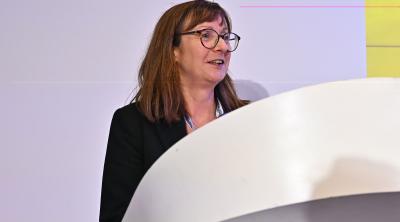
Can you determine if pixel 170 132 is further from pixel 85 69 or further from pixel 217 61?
pixel 85 69

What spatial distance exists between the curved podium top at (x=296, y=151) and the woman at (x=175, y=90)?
0.61 m

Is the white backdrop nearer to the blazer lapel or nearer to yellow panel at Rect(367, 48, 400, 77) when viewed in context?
yellow panel at Rect(367, 48, 400, 77)

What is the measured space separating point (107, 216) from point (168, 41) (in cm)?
47

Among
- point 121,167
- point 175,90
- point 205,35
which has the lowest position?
point 121,167

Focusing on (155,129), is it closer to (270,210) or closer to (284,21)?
(284,21)

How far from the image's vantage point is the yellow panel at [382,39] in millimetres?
1480

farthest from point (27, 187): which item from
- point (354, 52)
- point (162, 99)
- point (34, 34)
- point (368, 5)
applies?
point (368, 5)

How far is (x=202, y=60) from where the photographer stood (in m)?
1.15

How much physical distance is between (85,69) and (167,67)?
1.26ft

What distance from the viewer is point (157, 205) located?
43cm

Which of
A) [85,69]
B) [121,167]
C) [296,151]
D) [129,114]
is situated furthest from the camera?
[85,69]

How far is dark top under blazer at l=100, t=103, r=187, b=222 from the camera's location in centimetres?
96

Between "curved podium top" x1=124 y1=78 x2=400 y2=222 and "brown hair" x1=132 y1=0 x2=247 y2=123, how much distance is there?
705mm

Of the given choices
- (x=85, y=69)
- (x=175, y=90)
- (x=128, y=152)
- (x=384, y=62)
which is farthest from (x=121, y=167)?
(x=384, y=62)
